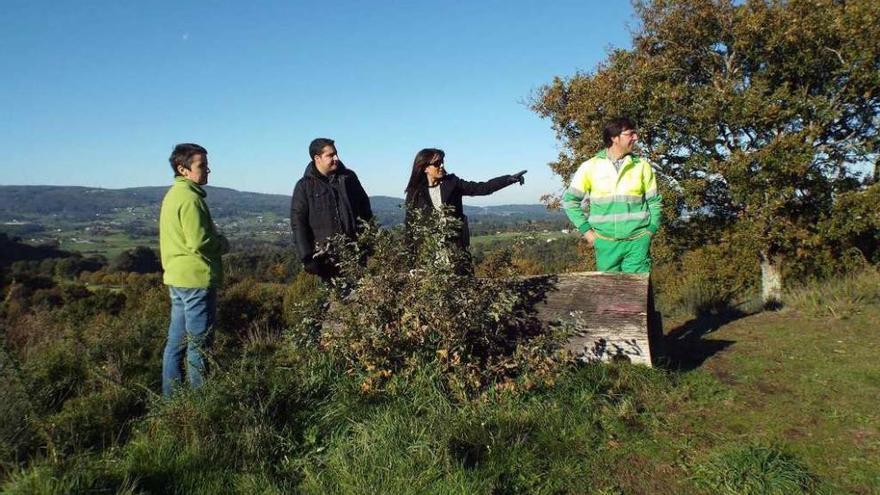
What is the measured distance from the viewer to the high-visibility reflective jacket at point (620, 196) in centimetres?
436

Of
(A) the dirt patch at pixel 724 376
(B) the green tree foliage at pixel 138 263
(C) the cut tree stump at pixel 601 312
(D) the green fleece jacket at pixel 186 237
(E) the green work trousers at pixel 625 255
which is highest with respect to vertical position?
(D) the green fleece jacket at pixel 186 237

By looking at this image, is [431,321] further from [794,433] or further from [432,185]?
[794,433]

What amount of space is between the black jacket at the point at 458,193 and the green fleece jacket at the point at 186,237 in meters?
1.58

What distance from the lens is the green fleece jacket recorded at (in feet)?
11.8

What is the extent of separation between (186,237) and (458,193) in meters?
2.38

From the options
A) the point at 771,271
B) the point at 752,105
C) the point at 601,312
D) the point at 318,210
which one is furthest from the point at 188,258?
the point at 771,271

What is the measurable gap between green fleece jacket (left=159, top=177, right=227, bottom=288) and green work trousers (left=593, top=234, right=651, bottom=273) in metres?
3.16

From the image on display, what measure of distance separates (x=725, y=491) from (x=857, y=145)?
13637 millimetres

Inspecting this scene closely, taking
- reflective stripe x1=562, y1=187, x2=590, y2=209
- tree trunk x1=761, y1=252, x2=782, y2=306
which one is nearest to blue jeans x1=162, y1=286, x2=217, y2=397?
reflective stripe x1=562, y1=187, x2=590, y2=209

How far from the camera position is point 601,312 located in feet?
13.3

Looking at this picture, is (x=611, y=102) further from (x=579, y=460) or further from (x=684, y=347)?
(x=579, y=460)

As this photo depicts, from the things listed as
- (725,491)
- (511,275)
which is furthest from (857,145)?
(725,491)

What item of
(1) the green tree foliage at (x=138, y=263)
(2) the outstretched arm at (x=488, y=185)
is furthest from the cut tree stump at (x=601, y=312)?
(1) the green tree foliage at (x=138, y=263)

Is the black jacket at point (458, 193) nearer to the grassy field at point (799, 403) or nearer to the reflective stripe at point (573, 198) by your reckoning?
the reflective stripe at point (573, 198)
